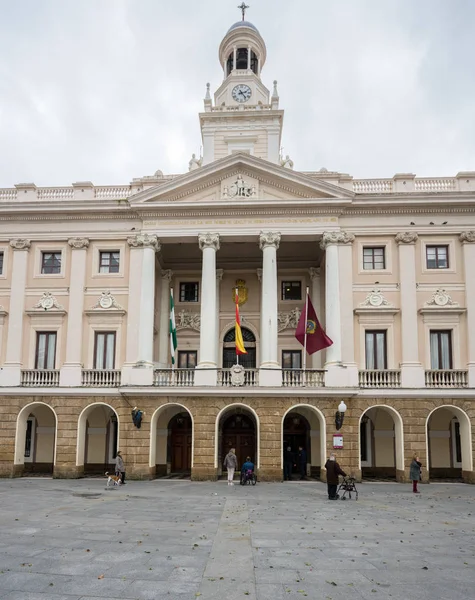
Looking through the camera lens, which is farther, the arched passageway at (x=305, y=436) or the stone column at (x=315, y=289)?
the stone column at (x=315, y=289)

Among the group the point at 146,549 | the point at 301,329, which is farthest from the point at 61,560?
the point at 301,329

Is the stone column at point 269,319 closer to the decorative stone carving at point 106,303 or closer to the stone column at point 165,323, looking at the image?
the stone column at point 165,323

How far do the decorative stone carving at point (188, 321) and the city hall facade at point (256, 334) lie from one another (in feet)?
3.05

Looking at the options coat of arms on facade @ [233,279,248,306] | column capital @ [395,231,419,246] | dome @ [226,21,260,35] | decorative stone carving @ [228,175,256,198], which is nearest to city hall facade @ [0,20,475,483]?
decorative stone carving @ [228,175,256,198]

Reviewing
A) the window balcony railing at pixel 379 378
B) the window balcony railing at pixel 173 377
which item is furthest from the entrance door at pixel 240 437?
the window balcony railing at pixel 379 378

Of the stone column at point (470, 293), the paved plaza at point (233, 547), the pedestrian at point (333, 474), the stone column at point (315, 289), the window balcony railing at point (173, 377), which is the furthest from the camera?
the stone column at point (315, 289)

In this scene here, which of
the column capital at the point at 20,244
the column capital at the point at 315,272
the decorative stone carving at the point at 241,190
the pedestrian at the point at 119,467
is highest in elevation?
the decorative stone carving at the point at 241,190

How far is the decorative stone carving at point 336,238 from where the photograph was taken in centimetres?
2986

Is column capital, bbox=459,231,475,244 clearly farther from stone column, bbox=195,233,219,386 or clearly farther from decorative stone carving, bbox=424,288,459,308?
stone column, bbox=195,233,219,386

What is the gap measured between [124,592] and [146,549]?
3.02 meters

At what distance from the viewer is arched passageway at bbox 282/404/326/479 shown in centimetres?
3138

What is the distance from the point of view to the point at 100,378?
29453mm

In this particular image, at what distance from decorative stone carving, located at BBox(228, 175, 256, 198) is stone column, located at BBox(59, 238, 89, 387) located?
858cm

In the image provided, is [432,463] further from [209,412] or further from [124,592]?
[124,592]
